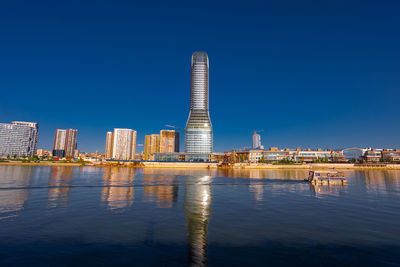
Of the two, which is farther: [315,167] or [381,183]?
[315,167]

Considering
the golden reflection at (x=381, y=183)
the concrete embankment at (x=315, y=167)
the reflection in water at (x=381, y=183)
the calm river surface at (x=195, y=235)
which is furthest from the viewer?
the concrete embankment at (x=315, y=167)


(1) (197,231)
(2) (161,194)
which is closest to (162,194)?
(2) (161,194)

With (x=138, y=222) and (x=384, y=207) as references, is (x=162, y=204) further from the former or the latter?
(x=384, y=207)

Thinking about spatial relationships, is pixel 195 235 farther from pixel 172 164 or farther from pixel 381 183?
pixel 172 164

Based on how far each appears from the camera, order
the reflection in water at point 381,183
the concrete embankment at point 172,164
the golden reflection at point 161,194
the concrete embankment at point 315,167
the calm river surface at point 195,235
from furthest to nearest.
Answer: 1. the concrete embankment at point 172,164
2. the concrete embankment at point 315,167
3. the reflection in water at point 381,183
4. the golden reflection at point 161,194
5. the calm river surface at point 195,235

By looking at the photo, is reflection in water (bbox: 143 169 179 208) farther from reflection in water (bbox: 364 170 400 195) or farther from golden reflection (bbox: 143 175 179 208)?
reflection in water (bbox: 364 170 400 195)

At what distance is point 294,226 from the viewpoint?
19.7 m

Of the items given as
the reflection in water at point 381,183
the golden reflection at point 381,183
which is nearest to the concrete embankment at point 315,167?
the golden reflection at point 381,183

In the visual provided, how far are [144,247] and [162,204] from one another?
14470 mm

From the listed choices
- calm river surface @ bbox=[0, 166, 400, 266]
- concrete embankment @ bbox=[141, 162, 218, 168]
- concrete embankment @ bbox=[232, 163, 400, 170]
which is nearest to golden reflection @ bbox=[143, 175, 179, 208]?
calm river surface @ bbox=[0, 166, 400, 266]

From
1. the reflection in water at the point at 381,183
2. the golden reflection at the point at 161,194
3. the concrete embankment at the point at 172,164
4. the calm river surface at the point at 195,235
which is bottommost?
the calm river surface at the point at 195,235

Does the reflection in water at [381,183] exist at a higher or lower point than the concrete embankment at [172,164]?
lower

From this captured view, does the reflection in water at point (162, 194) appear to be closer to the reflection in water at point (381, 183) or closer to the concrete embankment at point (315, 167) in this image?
the reflection in water at point (381, 183)

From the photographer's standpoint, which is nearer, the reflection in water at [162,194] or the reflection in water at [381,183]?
the reflection in water at [162,194]
